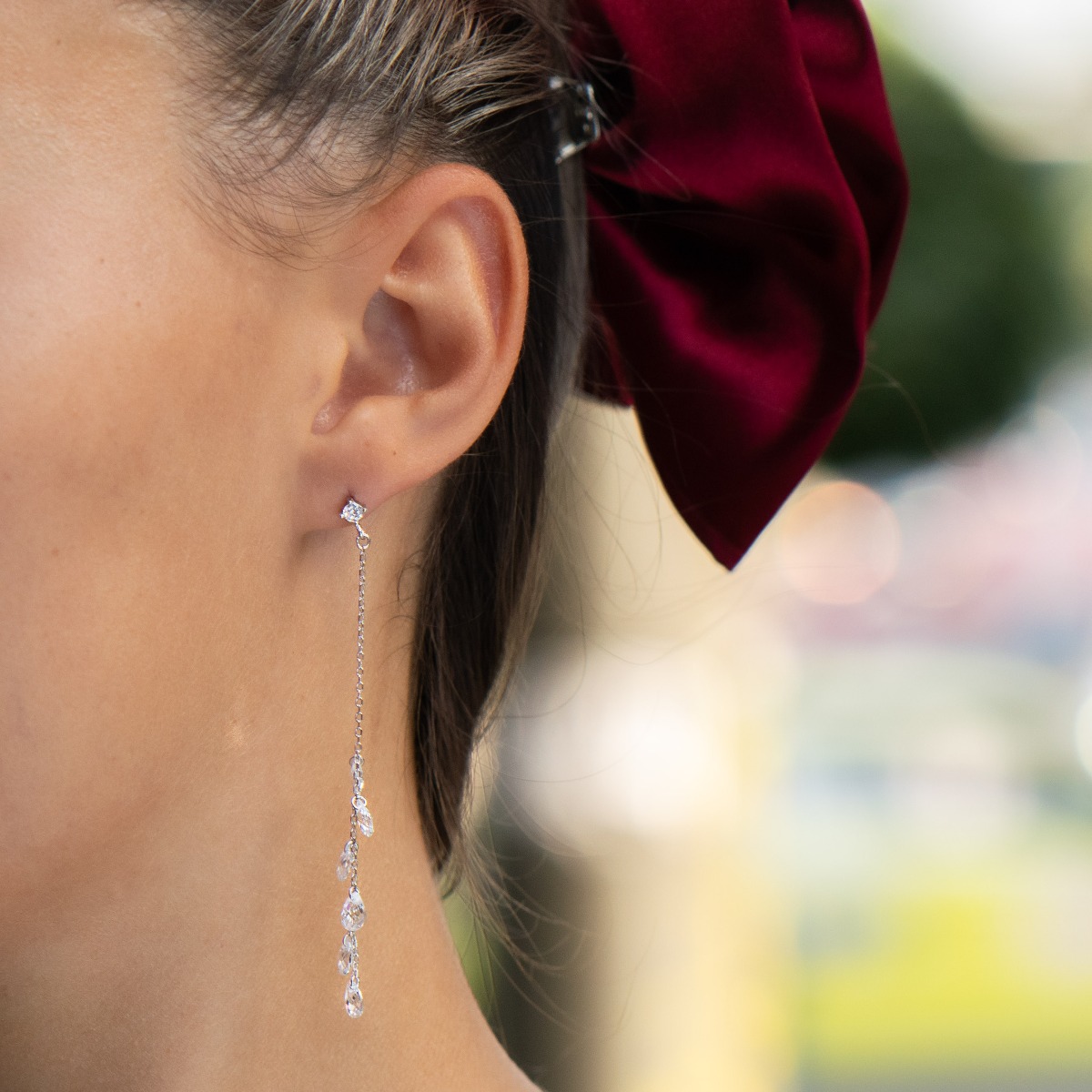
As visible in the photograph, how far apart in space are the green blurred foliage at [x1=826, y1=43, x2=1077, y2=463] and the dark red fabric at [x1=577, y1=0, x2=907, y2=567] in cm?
59

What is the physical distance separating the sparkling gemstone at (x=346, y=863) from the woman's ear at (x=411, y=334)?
0.63 ft

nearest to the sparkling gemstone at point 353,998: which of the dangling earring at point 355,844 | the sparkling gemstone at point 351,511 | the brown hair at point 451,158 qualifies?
the dangling earring at point 355,844

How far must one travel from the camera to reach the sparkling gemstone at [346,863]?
76 cm

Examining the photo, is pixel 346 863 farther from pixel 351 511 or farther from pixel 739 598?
pixel 739 598

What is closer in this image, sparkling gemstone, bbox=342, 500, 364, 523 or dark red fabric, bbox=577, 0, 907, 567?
sparkling gemstone, bbox=342, 500, 364, 523

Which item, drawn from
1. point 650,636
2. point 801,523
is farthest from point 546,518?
point 801,523

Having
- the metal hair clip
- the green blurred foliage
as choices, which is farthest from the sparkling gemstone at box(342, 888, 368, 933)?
the green blurred foliage

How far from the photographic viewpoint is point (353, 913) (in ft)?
2.50

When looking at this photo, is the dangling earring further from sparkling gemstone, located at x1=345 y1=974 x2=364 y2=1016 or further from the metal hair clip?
the metal hair clip

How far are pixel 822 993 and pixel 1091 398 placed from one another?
170 cm

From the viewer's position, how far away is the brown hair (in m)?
0.72

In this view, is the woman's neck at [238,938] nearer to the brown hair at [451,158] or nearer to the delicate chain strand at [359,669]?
the delicate chain strand at [359,669]

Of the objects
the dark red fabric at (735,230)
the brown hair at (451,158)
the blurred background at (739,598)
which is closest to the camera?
the brown hair at (451,158)

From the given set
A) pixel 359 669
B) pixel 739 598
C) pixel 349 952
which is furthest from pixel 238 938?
pixel 739 598
